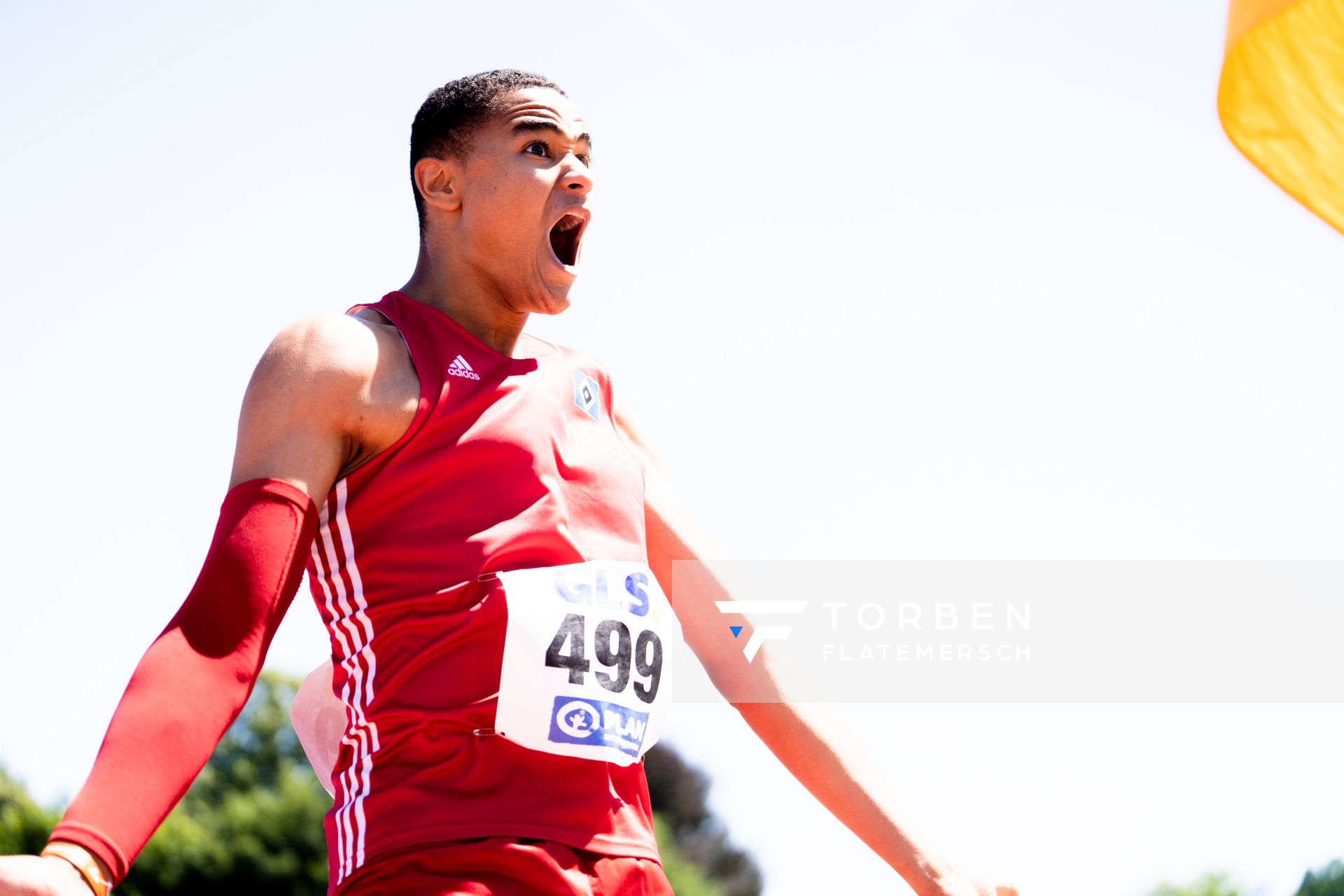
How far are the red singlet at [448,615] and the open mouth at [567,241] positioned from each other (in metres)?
0.50

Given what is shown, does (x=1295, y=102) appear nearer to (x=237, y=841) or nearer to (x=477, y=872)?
(x=477, y=872)

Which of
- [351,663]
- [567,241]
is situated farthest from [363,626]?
[567,241]

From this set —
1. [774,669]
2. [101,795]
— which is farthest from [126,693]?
[774,669]

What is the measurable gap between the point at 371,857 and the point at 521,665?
0.42m

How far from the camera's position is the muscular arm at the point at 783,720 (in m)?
2.96

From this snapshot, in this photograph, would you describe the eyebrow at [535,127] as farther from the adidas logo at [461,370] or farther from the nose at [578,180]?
the adidas logo at [461,370]

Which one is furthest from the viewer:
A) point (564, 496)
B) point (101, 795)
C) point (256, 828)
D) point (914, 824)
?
point (256, 828)

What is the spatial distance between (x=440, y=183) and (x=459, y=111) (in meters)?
0.18

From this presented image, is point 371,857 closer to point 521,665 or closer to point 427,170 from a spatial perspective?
point 521,665

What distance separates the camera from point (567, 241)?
3309 mm

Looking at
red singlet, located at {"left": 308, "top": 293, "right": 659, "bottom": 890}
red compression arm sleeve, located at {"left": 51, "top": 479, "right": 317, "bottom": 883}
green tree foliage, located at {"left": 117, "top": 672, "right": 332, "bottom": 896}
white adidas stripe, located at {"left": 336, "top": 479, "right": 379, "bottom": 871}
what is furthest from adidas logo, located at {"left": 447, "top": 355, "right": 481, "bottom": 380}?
green tree foliage, located at {"left": 117, "top": 672, "right": 332, "bottom": 896}

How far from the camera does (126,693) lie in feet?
7.19

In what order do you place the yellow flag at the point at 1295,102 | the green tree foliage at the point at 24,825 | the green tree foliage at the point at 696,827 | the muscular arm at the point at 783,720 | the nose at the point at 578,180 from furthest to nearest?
1. the green tree foliage at the point at 696,827
2. the green tree foliage at the point at 24,825
3. the nose at the point at 578,180
4. the muscular arm at the point at 783,720
5. the yellow flag at the point at 1295,102

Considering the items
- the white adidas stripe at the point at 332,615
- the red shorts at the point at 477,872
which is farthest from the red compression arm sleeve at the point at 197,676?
the red shorts at the point at 477,872
